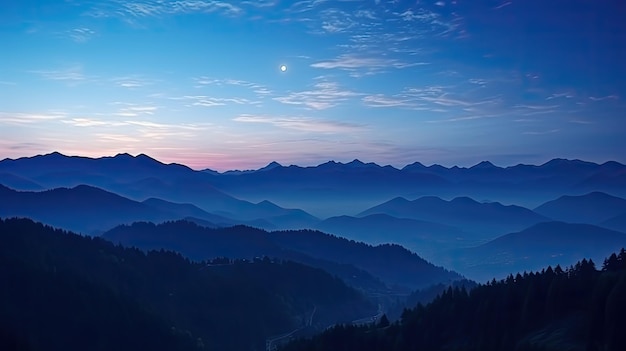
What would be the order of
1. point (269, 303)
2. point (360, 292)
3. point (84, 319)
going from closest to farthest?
point (84, 319)
point (269, 303)
point (360, 292)

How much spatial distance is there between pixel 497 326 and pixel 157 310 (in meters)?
84.8

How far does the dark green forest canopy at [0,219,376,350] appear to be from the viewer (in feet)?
345

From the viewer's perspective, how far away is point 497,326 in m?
63.2

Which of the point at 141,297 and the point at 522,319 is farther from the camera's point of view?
the point at 141,297

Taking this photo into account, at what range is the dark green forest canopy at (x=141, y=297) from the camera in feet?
345

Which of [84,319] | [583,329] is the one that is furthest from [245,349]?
[583,329]

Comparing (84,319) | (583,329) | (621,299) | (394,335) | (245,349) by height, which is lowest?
(245,349)

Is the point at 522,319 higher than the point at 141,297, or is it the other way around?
the point at 522,319

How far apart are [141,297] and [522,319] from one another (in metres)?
95.5

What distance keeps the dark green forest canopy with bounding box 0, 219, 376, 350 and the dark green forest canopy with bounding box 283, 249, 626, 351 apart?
146ft

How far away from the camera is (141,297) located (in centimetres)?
13312

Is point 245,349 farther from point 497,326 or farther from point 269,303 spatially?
point 497,326

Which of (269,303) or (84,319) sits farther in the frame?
(269,303)

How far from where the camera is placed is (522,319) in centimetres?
6156
